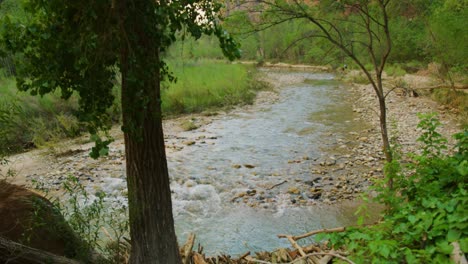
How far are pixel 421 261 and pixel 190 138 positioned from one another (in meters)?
8.63

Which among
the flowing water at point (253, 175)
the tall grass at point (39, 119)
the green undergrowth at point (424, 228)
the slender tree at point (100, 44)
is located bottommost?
the flowing water at point (253, 175)

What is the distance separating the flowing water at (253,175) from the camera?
5.48 m

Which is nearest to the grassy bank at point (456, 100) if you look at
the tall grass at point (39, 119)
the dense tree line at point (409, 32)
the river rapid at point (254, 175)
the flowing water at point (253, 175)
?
the dense tree line at point (409, 32)

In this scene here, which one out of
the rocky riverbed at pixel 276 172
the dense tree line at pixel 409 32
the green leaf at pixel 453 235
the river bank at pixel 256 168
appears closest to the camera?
the green leaf at pixel 453 235

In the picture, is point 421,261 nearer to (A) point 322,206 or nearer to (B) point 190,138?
(A) point 322,206

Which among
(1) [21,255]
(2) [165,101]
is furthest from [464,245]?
(2) [165,101]

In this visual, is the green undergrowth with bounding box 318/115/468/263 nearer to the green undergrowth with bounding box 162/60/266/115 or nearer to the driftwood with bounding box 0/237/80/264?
the driftwood with bounding box 0/237/80/264

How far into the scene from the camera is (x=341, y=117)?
40.2ft

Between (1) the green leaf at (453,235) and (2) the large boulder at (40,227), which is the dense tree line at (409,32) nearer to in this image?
(2) the large boulder at (40,227)

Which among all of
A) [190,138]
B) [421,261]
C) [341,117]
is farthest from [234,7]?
[341,117]

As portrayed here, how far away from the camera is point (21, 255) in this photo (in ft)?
8.52

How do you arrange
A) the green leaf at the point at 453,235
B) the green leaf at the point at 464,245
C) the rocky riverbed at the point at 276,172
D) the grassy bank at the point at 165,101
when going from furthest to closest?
the grassy bank at the point at 165,101 < the rocky riverbed at the point at 276,172 < the green leaf at the point at 453,235 < the green leaf at the point at 464,245

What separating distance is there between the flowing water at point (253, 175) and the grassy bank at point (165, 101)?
1.55 meters

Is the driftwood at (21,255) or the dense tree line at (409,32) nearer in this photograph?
the driftwood at (21,255)
